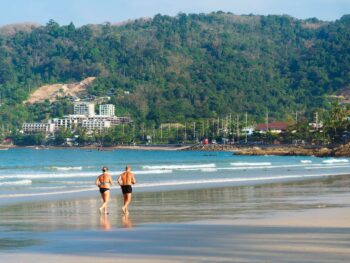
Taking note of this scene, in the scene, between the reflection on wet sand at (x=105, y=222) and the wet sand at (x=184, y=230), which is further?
the reflection on wet sand at (x=105, y=222)

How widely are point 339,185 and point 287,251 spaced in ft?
72.8

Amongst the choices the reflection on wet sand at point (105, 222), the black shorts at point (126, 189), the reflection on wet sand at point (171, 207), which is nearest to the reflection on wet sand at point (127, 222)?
the reflection on wet sand at point (171, 207)

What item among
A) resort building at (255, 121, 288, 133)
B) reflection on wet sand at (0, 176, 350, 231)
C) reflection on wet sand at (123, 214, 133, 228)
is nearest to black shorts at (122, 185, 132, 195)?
reflection on wet sand at (0, 176, 350, 231)

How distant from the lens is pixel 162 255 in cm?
1510

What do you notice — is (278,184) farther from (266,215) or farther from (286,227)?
(286,227)

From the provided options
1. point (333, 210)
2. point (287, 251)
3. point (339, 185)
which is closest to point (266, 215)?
point (333, 210)

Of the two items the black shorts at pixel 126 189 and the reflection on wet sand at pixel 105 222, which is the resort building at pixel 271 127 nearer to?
the black shorts at pixel 126 189

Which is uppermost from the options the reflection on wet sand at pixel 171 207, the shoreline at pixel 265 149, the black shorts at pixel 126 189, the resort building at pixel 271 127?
the resort building at pixel 271 127

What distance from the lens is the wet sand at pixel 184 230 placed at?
15.1m

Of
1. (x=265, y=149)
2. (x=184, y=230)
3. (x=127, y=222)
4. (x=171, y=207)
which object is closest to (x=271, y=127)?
(x=265, y=149)

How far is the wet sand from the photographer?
1509cm

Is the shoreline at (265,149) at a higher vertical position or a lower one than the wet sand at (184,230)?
lower

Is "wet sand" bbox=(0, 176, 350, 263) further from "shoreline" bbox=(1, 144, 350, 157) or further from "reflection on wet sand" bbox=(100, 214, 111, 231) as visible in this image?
"shoreline" bbox=(1, 144, 350, 157)

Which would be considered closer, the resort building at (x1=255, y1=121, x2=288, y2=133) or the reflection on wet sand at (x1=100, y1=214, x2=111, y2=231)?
the reflection on wet sand at (x1=100, y1=214, x2=111, y2=231)
